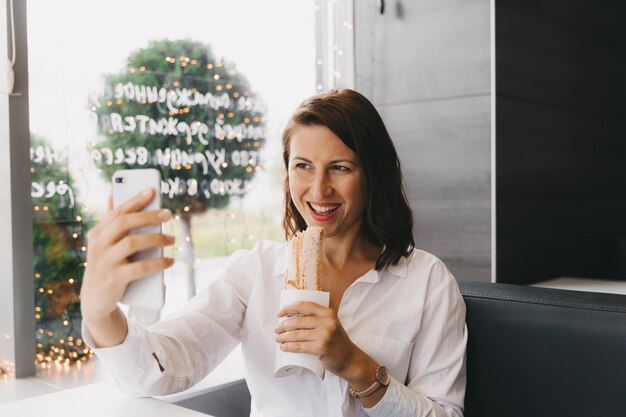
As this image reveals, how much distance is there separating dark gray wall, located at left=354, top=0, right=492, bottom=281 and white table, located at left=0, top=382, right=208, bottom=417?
69.8 inches

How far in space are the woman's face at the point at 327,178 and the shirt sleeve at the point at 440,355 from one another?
285 millimetres

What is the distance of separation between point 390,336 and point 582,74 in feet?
7.54

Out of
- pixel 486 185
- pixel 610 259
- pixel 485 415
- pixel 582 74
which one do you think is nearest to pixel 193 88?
pixel 486 185

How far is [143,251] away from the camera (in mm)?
940

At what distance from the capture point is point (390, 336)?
1.53 m

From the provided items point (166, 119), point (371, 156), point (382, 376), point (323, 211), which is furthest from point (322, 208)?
point (166, 119)

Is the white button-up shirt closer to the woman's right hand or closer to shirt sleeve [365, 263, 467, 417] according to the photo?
shirt sleeve [365, 263, 467, 417]

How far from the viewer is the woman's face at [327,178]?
1.52 metres

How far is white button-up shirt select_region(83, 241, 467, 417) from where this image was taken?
57.0 inches

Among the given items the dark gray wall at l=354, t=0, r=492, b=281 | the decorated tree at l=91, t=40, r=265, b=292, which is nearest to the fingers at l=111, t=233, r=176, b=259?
the decorated tree at l=91, t=40, r=265, b=292

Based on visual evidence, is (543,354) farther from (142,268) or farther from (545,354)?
(142,268)

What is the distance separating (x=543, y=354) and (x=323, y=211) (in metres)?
0.59

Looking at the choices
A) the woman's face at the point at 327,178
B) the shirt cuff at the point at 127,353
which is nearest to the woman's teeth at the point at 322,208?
the woman's face at the point at 327,178

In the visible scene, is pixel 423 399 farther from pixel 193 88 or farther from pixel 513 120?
pixel 193 88
